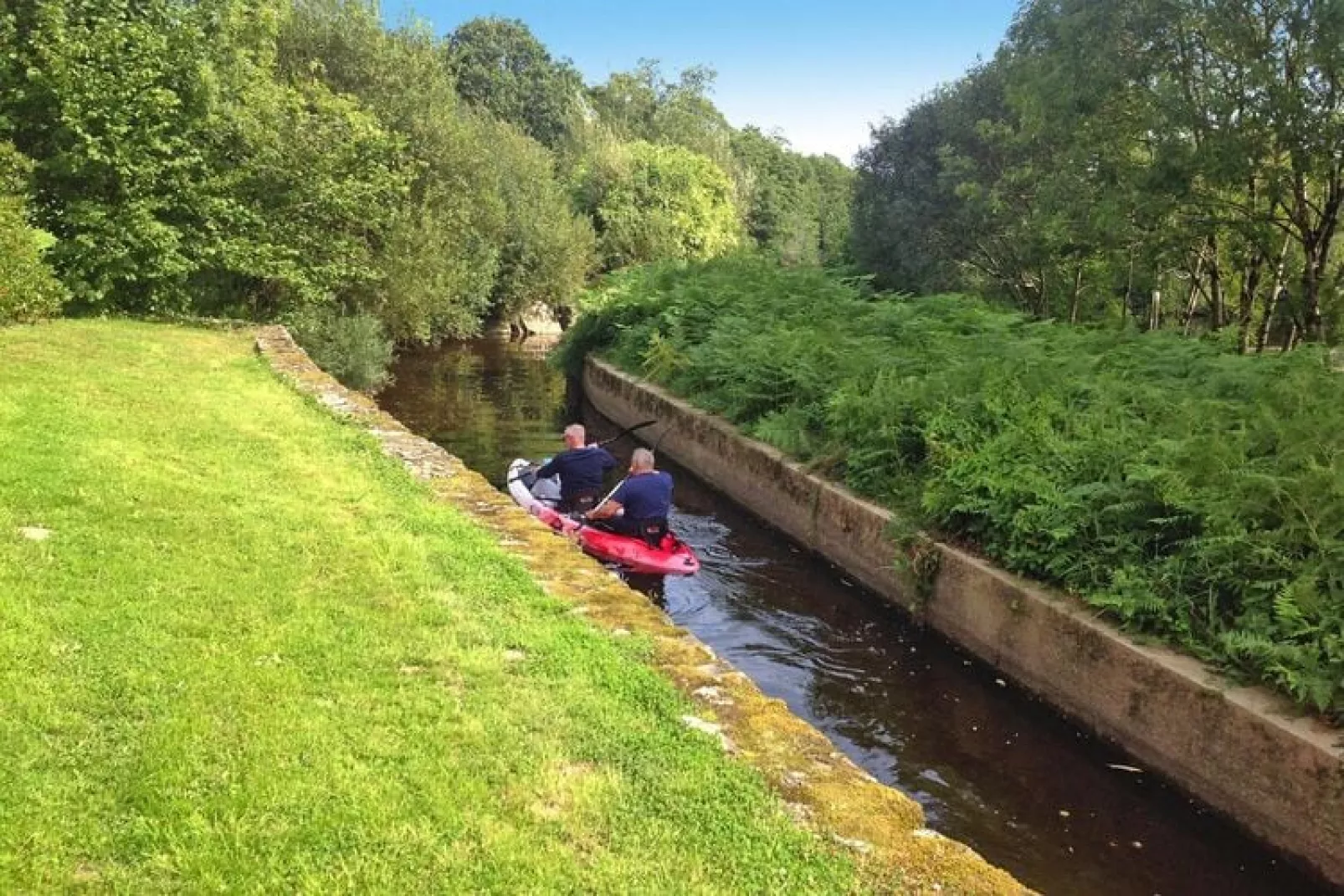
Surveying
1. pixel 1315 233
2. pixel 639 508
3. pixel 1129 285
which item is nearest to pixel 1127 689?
pixel 639 508

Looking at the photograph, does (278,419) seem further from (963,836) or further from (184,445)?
(963,836)

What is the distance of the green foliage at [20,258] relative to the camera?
1591 centimetres

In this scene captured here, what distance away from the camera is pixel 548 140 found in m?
69.8

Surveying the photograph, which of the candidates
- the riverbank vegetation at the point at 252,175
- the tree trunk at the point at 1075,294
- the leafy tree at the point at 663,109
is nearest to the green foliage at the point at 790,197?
the leafy tree at the point at 663,109

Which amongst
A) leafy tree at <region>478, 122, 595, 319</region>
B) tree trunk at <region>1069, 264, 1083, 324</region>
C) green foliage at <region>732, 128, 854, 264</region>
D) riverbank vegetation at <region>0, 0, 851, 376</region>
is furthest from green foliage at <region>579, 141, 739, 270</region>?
tree trunk at <region>1069, 264, 1083, 324</region>

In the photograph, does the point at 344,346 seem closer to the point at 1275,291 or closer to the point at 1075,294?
the point at 1275,291

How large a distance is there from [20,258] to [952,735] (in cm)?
1590

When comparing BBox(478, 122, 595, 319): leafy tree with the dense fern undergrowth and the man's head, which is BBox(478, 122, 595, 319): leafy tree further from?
the man's head

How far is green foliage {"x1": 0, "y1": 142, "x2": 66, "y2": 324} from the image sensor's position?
1591cm

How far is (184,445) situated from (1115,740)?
27.4 ft

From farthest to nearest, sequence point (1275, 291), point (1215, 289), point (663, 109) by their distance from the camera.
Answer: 1. point (663, 109)
2. point (1215, 289)
3. point (1275, 291)

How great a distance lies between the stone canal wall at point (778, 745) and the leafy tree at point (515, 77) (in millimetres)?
64073

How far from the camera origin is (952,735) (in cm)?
820

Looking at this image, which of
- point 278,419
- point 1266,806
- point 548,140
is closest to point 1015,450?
point 1266,806
